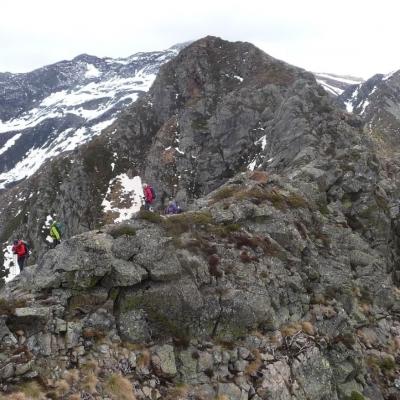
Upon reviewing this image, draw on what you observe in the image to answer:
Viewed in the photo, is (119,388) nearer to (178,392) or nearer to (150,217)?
(178,392)

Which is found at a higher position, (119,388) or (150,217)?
(150,217)

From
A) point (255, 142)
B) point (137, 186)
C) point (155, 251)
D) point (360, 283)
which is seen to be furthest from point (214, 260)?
point (137, 186)

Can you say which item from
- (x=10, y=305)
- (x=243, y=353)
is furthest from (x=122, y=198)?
(x=243, y=353)

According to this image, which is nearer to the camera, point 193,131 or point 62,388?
point 62,388

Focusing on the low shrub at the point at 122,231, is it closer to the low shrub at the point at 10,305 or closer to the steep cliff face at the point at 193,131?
the low shrub at the point at 10,305

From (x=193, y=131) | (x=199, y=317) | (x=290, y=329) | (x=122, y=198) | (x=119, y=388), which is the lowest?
(x=122, y=198)

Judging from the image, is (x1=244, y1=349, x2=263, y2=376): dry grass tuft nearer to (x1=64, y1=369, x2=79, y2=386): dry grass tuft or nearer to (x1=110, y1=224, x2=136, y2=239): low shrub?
(x1=64, y1=369, x2=79, y2=386): dry grass tuft

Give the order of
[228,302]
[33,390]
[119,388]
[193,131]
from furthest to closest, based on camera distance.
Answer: [193,131]
[228,302]
[119,388]
[33,390]

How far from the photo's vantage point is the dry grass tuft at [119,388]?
54.3 feet

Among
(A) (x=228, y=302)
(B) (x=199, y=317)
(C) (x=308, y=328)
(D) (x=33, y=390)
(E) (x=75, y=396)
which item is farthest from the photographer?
(C) (x=308, y=328)

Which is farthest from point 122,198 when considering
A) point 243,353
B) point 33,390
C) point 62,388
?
point 33,390

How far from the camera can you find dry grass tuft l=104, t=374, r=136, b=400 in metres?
16.5

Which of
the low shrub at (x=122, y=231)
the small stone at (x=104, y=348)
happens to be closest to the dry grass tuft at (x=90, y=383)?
the small stone at (x=104, y=348)

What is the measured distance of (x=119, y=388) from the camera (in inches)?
662
